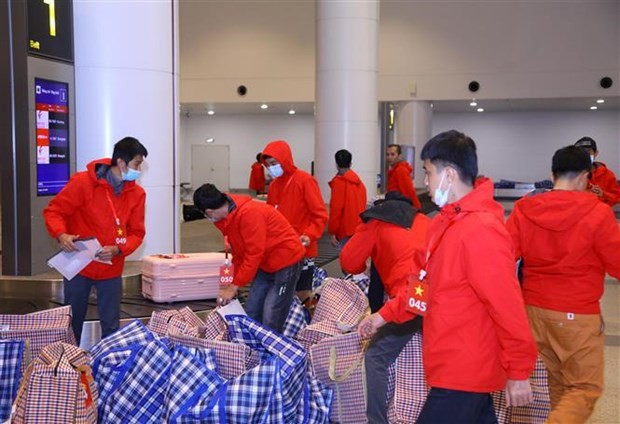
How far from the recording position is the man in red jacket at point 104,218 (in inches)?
173

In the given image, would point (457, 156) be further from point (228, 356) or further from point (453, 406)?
point (228, 356)

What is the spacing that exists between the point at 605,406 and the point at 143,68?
557cm

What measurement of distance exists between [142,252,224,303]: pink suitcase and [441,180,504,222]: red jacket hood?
3.97 m

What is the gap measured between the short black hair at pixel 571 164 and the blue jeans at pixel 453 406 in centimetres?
151

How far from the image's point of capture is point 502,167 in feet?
89.5

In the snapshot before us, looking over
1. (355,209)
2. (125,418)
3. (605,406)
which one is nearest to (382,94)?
(355,209)

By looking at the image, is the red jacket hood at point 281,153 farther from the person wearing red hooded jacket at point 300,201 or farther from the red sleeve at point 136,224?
the red sleeve at point 136,224

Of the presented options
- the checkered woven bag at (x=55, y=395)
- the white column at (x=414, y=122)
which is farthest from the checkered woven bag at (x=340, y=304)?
the white column at (x=414, y=122)

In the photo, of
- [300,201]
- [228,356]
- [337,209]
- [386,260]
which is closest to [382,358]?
[386,260]

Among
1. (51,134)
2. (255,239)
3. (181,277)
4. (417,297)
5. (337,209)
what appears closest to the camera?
(417,297)

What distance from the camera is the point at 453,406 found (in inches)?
97.3

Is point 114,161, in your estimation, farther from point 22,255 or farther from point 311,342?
point 22,255

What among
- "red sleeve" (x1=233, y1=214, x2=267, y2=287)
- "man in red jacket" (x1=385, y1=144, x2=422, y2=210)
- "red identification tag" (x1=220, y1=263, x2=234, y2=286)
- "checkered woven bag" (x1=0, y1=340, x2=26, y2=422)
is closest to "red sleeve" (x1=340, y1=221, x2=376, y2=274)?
"red sleeve" (x1=233, y1=214, x2=267, y2=287)

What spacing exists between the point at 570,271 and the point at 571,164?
0.54 m
